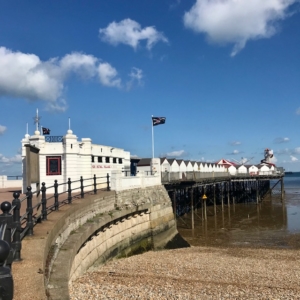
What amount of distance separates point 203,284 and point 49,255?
4797 millimetres

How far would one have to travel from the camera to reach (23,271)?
5027 millimetres

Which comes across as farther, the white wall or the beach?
the white wall

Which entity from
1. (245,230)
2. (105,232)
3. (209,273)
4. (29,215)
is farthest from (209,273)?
(245,230)

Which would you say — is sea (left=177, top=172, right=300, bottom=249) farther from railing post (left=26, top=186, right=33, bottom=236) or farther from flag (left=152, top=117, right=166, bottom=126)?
railing post (left=26, top=186, right=33, bottom=236)

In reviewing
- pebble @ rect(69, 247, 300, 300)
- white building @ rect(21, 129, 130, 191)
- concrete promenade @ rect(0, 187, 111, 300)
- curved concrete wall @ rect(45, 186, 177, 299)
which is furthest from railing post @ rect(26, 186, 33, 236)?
white building @ rect(21, 129, 130, 191)

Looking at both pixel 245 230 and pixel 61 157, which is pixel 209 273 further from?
pixel 245 230

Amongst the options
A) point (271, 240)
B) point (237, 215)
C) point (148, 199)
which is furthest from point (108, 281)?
point (237, 215)

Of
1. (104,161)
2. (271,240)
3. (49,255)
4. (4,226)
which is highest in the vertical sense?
(104,161)

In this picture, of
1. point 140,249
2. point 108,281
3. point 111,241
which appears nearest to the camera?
point 108,281

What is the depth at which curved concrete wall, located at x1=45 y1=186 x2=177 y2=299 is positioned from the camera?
283 inches

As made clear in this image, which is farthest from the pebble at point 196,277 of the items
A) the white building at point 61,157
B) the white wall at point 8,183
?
the white wall at point 8,183

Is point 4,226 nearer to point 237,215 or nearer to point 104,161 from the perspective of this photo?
point 104,161

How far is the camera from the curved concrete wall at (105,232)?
23.6ft

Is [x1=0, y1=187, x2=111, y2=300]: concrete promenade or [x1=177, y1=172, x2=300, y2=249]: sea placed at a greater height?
[x1=0, y1=187, x2=111, y2=300]: concrete promenade
